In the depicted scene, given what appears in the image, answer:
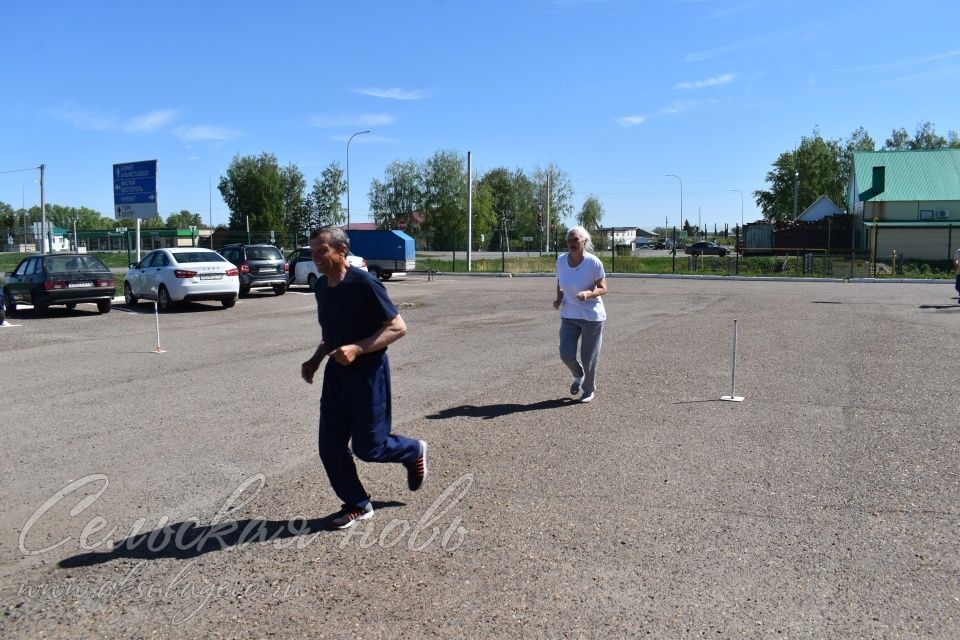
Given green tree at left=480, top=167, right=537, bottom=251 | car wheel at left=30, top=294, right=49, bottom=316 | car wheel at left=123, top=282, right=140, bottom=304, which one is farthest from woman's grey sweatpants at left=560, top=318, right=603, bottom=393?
green tree at left=480, top=167, right=537, bottom=251

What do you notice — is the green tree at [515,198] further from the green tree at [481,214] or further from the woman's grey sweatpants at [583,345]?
the woman's grey sweatpants at [583,345]

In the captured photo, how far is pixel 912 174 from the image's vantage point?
5662 cm

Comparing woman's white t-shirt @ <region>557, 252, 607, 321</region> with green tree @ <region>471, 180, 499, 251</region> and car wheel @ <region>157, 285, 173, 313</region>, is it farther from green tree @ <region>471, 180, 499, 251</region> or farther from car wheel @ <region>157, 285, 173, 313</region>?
green tree @ <region>471, 180, 499, 251</region>

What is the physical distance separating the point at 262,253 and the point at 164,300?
4.92 meters

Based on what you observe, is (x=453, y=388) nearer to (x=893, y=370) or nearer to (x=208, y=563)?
(x=208, y=563)

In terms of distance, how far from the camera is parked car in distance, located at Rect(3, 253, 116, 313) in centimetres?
1819

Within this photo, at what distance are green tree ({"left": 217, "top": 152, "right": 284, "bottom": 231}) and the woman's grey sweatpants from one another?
72040mm

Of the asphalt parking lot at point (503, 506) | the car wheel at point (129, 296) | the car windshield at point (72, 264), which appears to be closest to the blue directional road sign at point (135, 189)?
the car wheel at point (129, 296)

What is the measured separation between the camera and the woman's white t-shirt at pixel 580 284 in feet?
25.3

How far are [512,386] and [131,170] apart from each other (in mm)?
23671

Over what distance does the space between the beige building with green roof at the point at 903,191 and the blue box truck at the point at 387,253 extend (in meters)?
31.4

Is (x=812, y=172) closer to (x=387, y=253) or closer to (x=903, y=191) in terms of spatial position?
(x=903, y=191)

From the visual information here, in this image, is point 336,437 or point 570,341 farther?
point 570,341

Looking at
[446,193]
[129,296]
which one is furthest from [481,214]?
[129,296]
